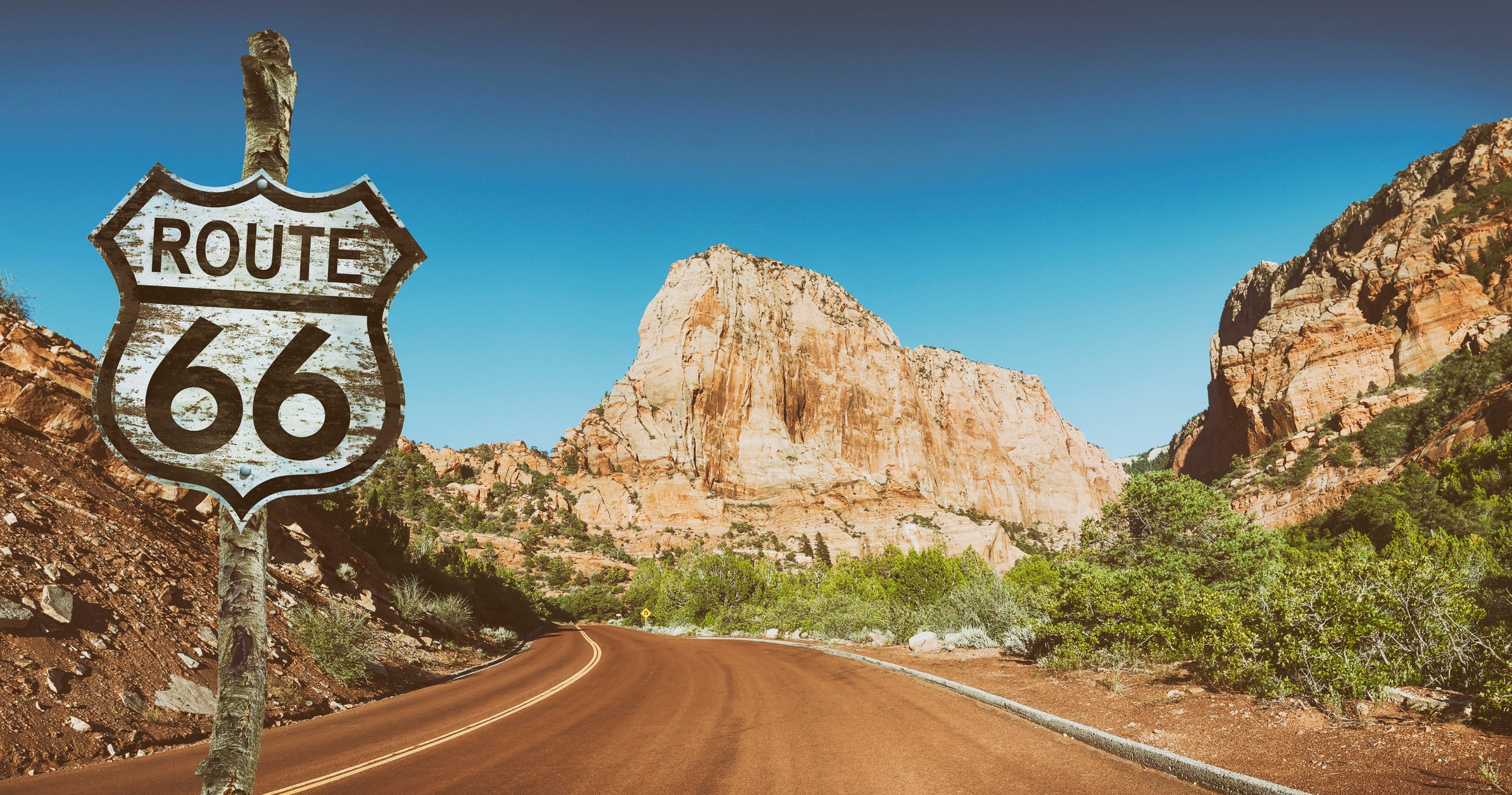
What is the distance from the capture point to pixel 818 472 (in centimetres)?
11350

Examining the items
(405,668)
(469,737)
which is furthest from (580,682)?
(469,737)

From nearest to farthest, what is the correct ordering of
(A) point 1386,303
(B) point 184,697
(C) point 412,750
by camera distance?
(C) point 412,750 → (B) point 184,697 → (A) point 1386,303

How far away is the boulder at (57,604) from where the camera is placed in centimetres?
905

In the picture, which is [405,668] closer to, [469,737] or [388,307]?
[469,737]

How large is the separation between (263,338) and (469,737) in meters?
9.39

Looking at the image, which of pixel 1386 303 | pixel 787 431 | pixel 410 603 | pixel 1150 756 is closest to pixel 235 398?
pixel 1150 756

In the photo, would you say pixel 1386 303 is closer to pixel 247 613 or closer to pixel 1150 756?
pixel 1150 756

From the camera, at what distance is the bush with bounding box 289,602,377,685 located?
45.0ft

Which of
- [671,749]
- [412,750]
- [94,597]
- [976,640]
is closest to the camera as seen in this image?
[671,749]

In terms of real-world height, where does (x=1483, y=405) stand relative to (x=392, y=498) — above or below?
above

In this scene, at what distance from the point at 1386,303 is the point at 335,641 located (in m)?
93.8

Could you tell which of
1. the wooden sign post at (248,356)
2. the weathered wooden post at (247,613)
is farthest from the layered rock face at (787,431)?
the wooden sign post at (248,356)

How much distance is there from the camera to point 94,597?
10.1m

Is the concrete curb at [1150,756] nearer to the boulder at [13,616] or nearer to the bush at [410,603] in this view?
the boulder at [13,616]
